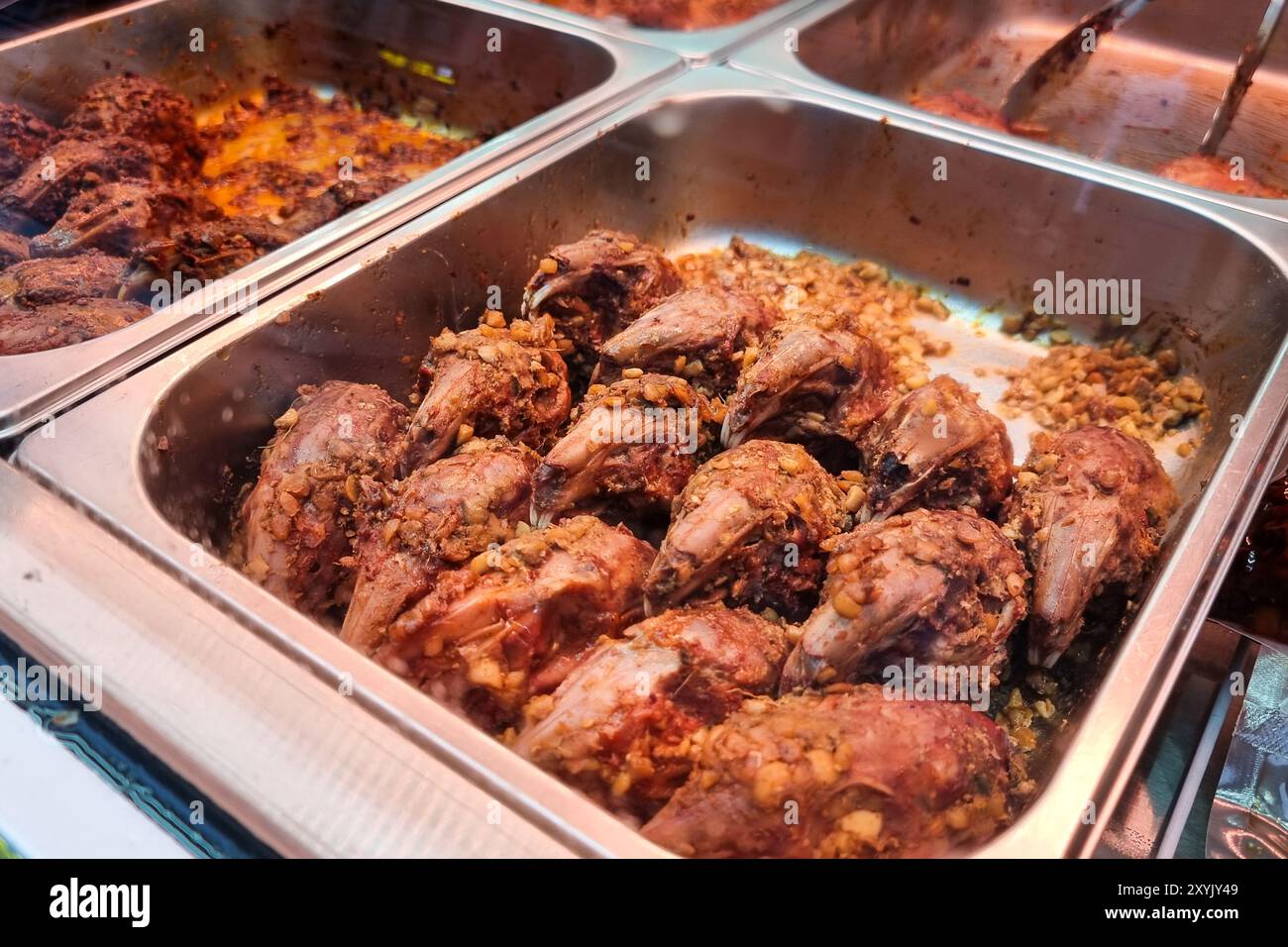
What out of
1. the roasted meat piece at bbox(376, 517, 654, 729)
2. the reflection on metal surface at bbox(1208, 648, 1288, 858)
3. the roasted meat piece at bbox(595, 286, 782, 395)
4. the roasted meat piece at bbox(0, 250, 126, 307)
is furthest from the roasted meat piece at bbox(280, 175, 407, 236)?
the reflection on metal surface at bbox(1208, 648, 1288, 858)

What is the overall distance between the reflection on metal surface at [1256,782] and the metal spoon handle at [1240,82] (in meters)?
2.52

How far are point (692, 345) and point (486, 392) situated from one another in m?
0.50

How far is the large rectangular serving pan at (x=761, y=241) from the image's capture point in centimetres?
130

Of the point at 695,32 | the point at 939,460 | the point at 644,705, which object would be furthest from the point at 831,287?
the point at 644,705

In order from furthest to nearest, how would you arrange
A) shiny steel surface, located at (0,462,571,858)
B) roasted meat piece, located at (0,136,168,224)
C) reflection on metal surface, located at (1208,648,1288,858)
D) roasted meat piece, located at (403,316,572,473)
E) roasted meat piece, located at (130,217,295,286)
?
roasted meat piece, located at (0,136,168,224) < roasted meat piece, located at (130,217,295,286) < roasted meat piece, located at (403,316,572,473) < reflection on metal surface, located at (1208,648,1288,858) < shiny steel surface, located at (0,462,571,858)

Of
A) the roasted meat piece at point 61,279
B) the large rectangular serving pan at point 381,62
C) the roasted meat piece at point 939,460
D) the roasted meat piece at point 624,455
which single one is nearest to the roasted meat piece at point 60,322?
the roasted meat piece at point 61,279

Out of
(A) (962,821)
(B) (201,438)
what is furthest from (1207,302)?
(B) (201,438)

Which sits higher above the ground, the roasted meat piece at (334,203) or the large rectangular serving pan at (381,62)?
the large rectangular serving pan at (381,62)

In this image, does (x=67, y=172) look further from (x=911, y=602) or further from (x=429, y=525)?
(x=911, y=602)

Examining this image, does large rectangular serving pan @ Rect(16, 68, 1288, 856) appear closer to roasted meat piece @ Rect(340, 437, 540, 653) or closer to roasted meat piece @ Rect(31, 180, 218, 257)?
roasted meat piece @ Rect(340, 437, 540, 653)

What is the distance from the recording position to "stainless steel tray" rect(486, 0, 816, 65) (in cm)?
308

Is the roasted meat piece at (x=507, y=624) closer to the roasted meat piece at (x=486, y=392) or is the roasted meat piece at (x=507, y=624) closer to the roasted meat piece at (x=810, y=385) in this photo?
the roasted meat piece at (x=486, y=392)

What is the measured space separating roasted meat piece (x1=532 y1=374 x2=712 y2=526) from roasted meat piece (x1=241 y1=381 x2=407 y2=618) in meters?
0.37
